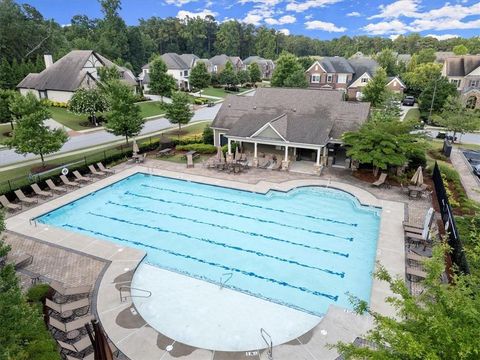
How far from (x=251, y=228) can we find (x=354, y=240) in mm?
5813

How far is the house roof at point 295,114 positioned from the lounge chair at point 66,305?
19458 millimetres

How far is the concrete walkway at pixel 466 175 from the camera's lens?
898 inches

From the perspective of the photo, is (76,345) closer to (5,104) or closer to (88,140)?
(88,140)

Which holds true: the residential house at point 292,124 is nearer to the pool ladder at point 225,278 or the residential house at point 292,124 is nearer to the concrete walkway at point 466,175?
the concrete walkway at point 466,175

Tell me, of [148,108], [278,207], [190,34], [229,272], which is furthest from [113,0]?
[229,272]

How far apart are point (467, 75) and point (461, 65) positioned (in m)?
3.90

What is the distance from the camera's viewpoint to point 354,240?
58.5 ft

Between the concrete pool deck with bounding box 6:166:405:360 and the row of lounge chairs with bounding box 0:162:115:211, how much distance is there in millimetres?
921

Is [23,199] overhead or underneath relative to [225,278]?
overhead

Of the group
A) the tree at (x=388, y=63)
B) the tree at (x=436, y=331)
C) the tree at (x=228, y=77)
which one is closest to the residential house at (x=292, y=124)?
the tree at (x=436, y=331)

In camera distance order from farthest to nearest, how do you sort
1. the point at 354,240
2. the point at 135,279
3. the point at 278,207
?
the point at 278,207
the point at 354,240
the point at 135,279

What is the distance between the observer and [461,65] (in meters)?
60.7

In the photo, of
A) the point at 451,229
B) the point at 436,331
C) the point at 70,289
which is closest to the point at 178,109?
the point at 70,289

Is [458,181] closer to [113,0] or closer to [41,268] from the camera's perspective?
[41,268]
